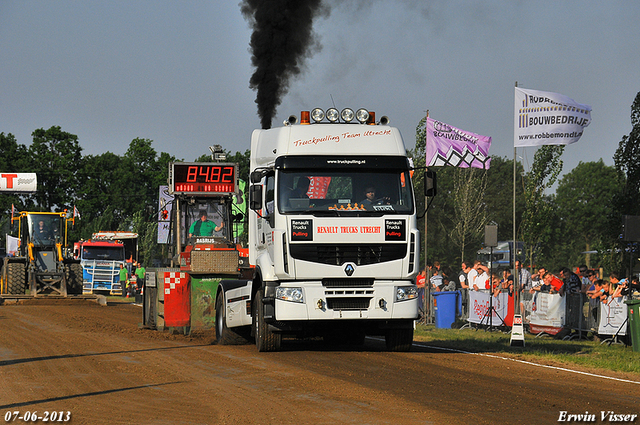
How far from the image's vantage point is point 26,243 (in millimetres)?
35281

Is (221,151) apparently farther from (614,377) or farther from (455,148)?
(614,377)

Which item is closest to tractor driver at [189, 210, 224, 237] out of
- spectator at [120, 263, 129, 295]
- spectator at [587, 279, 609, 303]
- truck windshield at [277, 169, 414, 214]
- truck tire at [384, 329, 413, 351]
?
truck tire at [384, 329, 413, 351]

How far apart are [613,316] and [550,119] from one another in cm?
557

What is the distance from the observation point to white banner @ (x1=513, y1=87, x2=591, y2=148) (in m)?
21.0

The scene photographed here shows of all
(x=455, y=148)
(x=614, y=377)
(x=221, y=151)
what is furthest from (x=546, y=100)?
(x=614, y=377)

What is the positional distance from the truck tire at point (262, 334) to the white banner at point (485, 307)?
347 inches

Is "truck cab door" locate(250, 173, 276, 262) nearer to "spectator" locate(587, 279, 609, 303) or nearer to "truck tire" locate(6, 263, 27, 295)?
"spectator" locate(587, 279, 609, 303)

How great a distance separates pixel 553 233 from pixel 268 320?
84724mm

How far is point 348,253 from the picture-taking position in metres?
13.4

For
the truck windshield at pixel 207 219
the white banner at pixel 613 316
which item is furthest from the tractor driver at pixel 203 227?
the white banner at pixel 613 316

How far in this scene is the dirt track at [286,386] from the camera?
8336 millimetres

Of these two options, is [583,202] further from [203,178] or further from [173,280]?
[173,280]

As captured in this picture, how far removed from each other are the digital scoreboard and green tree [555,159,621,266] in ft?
253

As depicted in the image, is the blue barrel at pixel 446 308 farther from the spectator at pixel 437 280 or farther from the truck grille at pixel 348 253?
the truck grille at pixel 348 253
